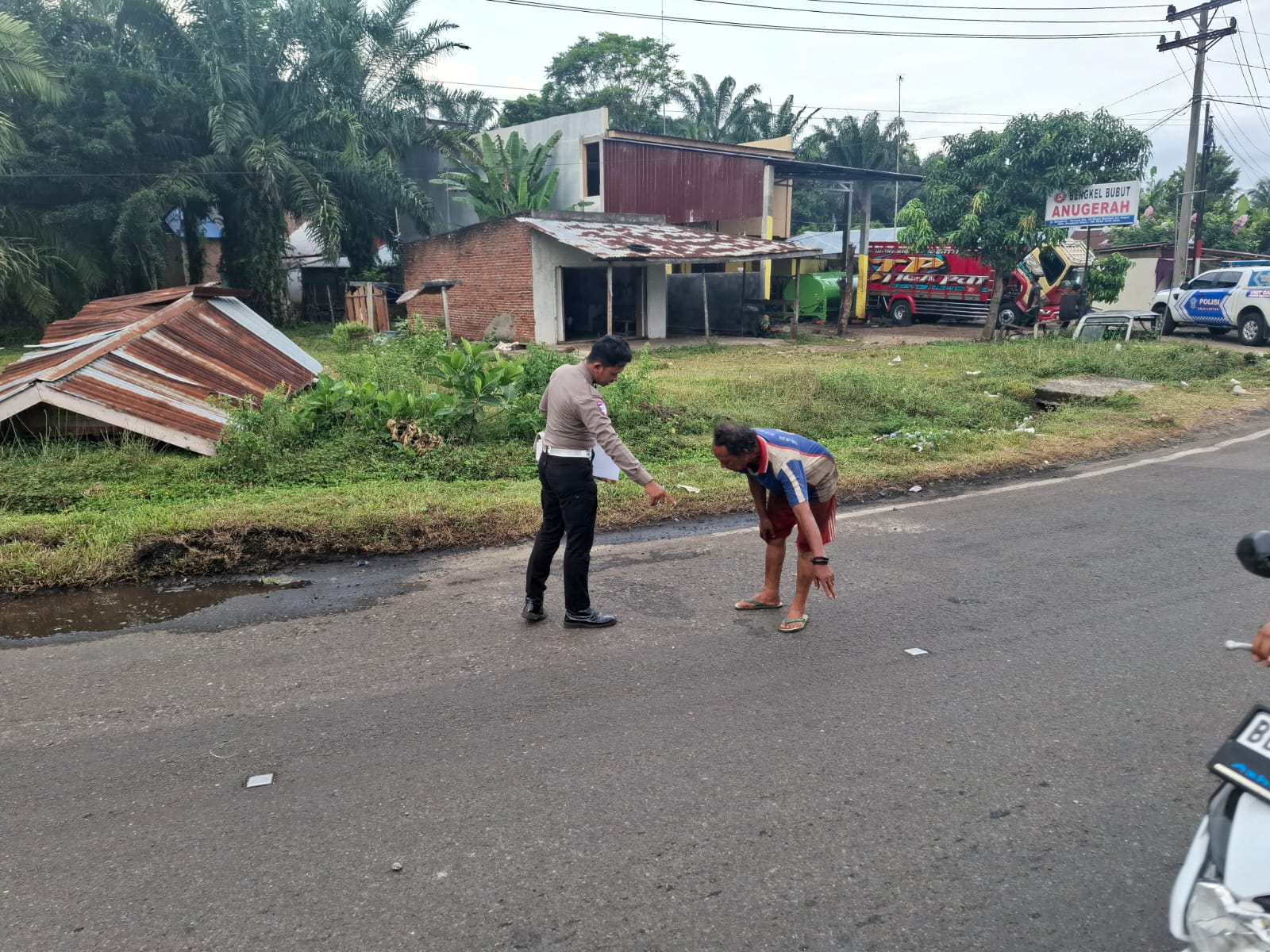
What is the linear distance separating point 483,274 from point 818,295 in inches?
435

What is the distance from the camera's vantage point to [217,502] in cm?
695

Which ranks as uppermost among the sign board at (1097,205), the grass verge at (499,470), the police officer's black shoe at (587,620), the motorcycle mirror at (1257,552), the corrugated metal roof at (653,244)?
the sign board at (1097,205)

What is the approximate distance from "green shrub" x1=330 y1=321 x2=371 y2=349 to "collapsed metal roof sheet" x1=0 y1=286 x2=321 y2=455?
24.5ft

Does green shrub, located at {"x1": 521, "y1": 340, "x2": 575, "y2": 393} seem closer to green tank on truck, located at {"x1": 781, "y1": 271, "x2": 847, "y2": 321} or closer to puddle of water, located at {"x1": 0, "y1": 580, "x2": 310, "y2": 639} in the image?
puddle of water, located at {"x1": 0, "y1": 580, "x2": 310, "y2": 639}

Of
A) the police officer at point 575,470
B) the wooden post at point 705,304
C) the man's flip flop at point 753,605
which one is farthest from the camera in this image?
the wooden post at point 705,304

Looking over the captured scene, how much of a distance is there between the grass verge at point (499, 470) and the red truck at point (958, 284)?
12.2 metres

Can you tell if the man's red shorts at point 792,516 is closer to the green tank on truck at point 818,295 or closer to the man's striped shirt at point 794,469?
the man's striped shirt at point 794,469

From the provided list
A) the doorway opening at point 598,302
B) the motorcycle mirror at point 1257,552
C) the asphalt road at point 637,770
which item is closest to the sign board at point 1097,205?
the doorway opening at point 598,302

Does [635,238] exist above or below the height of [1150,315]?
above

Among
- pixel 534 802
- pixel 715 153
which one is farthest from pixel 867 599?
pixel 715 153

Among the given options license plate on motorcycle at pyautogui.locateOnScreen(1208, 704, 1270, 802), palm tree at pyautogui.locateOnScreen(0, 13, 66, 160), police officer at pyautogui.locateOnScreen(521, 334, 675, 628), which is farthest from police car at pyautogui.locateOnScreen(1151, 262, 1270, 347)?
palm tree at pyautogui.locateOnScreen(0, 13, 66, 160)

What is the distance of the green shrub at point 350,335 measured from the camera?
1947 centimetres

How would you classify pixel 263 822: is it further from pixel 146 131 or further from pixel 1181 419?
pixel 146 131

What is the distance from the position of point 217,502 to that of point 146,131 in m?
21.1
